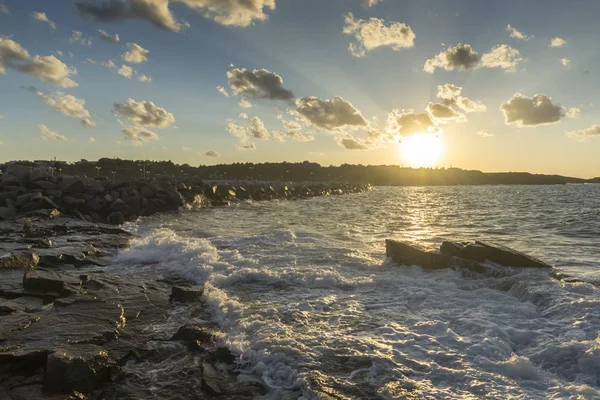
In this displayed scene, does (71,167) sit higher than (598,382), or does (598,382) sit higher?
(71,167)

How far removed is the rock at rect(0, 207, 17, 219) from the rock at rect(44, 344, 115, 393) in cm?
1938

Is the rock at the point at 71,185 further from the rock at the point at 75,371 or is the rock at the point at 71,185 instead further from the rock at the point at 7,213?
the rock at the point at 75,371

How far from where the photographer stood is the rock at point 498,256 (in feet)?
33.3

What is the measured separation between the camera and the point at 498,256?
10383mm

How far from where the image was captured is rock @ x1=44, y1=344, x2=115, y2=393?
441 centimetres

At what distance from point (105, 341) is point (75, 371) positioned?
44.6 inches

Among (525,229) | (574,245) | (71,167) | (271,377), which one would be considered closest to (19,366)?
(271,377)

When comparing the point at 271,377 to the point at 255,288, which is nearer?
the point at 271,377

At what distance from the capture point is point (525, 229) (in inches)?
805

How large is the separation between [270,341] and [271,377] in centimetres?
86

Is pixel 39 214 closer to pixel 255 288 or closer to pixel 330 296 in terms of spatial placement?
pixel 255 288

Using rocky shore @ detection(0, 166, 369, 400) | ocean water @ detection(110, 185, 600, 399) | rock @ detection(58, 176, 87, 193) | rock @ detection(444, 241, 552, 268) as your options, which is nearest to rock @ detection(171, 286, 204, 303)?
rocky shore @ detection(0, 166, 369, 400)

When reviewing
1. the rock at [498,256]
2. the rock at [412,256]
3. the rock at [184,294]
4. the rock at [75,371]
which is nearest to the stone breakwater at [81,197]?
the rock at [184,294]

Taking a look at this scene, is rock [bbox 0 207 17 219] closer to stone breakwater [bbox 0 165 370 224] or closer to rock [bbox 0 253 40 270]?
stone breakwater [bbox 0 165 370 224]
